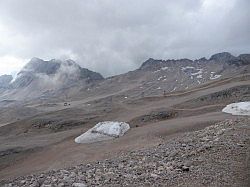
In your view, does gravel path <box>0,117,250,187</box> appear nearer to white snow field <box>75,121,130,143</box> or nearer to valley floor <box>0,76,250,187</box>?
valley floor <box>0,76,250,187</box>

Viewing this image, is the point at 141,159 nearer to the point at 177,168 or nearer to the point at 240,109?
the point at 177,168

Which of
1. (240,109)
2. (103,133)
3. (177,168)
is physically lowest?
(177,168)

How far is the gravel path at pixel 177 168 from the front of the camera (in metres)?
16.3

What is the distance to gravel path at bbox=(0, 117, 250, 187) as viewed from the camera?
641 inches

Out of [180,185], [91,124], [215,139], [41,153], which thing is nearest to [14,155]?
[41,153]

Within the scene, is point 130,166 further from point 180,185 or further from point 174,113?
point 174,113

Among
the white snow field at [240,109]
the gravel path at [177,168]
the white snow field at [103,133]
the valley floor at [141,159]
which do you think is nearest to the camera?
the gravel path at [177,168]

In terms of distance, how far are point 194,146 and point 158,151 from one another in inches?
79.7

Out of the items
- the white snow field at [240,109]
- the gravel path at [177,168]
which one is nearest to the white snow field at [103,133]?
the white snow field at [240,109]

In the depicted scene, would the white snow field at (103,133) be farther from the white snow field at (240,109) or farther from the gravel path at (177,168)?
the gravel path at (177,168)

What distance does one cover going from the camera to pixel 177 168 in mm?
17703

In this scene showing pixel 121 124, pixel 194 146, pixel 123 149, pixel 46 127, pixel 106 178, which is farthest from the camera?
pixel 46 127

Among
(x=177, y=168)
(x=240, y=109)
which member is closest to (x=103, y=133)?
(x=240, y=109)

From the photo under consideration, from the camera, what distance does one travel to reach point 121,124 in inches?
1441
